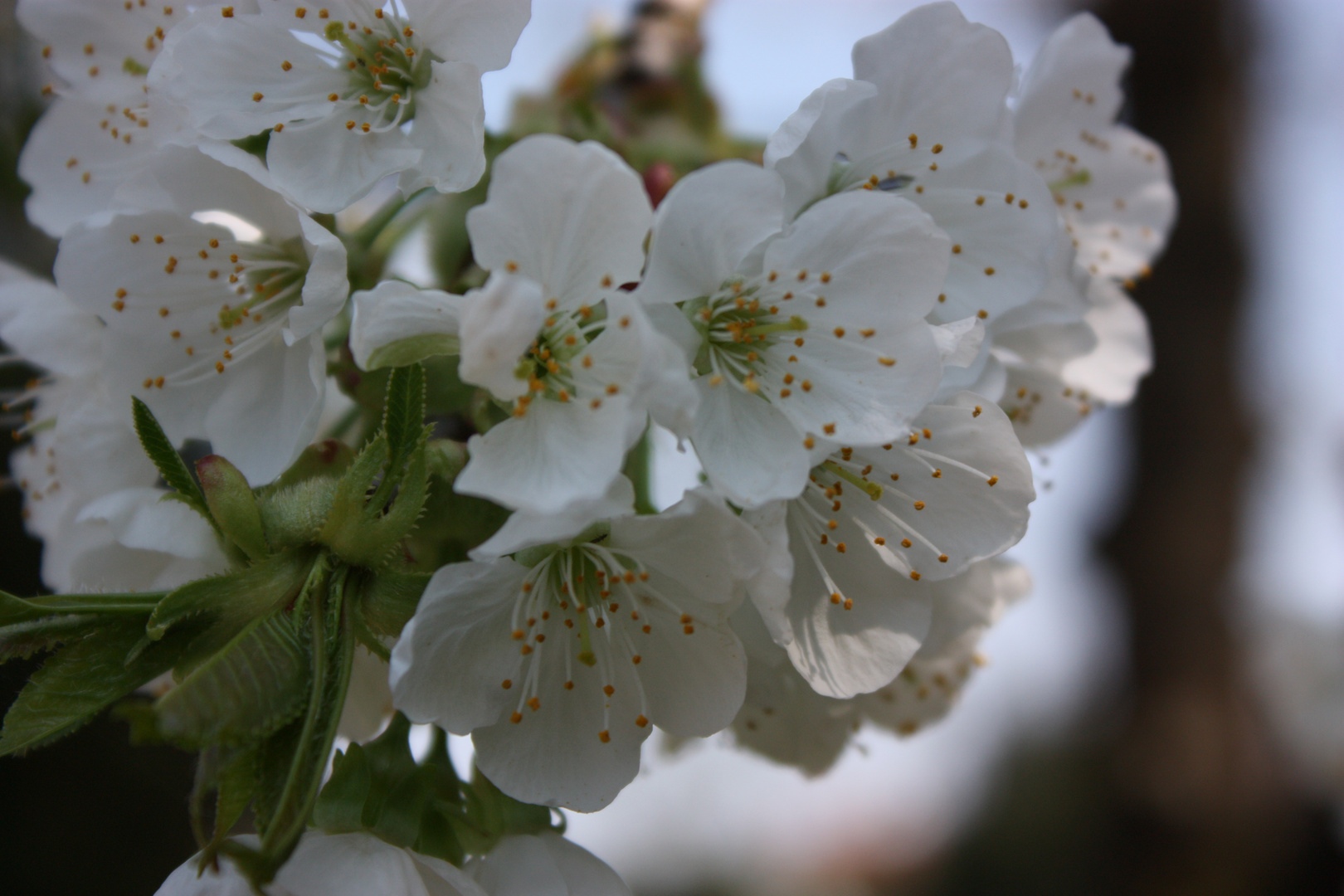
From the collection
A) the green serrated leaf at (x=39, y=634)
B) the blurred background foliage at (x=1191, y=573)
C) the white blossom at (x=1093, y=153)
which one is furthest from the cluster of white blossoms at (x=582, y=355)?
the blurred background foliage at (x=1191, y=573)

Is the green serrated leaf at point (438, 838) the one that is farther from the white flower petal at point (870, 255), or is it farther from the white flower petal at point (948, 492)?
the white flower petal at point (870, 255)

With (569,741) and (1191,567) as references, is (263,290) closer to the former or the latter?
(569,741)

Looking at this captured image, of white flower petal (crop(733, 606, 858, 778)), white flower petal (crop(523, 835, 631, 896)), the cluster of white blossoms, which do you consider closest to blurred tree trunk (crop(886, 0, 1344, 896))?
white flower petal (crop(733, 606, 858, 778))

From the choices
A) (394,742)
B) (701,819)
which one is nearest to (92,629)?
(394,742)

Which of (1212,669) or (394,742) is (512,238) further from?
(1212,669)

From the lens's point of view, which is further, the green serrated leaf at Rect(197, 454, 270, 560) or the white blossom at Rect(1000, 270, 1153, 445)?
the white blossom at Rect(1000, 270, 1153, 445)

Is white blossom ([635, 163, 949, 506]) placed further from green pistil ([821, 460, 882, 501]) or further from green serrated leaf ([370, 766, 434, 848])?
green serrated leaf ([370, 766, 434, 848])

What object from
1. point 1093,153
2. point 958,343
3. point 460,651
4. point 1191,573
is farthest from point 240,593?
point 1191,573
